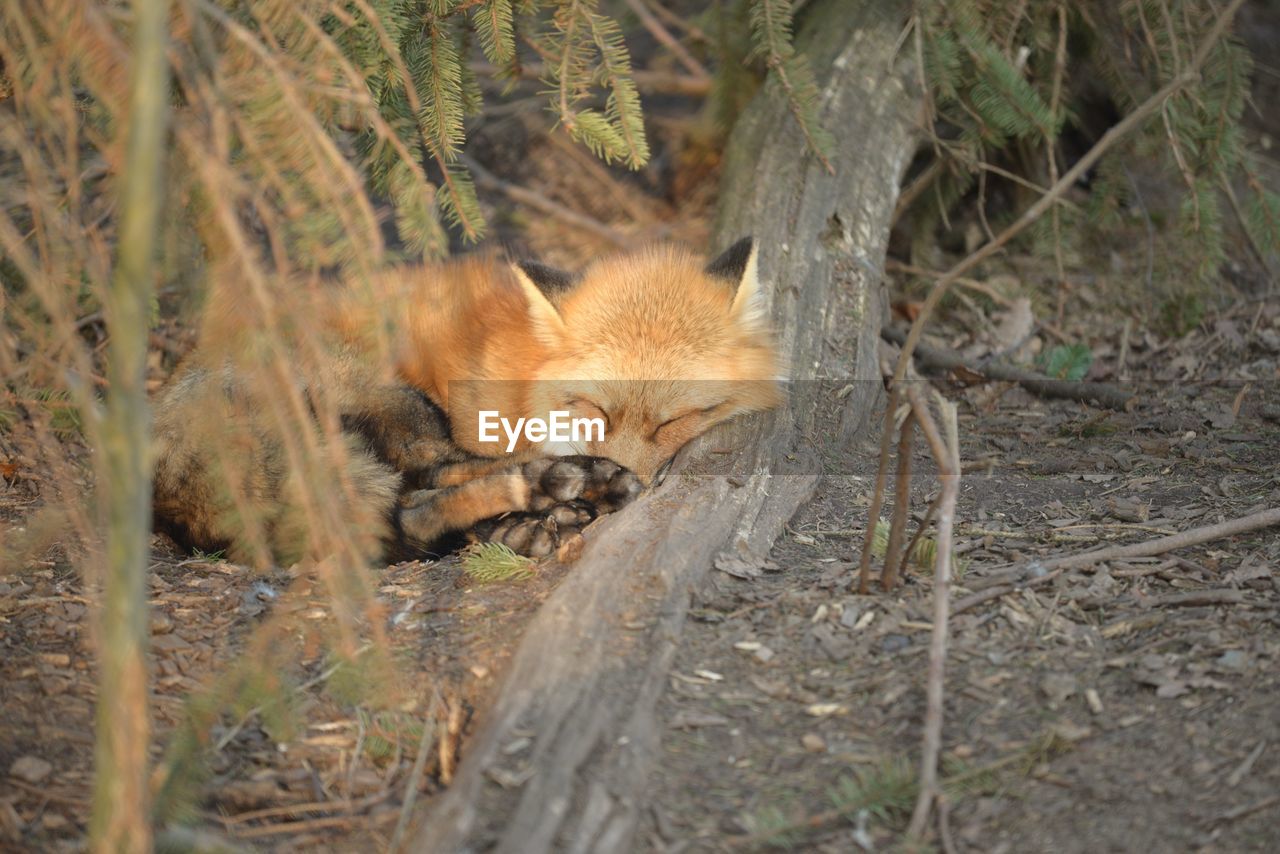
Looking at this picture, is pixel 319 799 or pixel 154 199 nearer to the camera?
pixel 154 199

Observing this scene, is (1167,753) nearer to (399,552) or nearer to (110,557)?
(110,557)

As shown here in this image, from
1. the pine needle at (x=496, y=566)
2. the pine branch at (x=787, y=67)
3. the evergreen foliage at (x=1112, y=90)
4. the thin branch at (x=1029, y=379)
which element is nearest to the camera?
the pine needle at (x=496, y=566)

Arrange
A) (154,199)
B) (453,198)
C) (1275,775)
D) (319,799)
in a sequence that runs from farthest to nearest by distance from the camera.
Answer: (453,198)
(319,799)
(1275,775)
(154,199)

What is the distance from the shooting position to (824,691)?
2.45 m

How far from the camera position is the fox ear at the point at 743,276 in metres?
3.59

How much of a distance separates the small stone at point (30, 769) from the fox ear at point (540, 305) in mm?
1962

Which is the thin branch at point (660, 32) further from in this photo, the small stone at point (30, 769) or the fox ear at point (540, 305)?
the small stone at point (30, 769)

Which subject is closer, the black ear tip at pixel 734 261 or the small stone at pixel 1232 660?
the small stone at pixel 1232 660

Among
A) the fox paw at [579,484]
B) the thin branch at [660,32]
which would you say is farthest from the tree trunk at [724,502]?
the thin branch at [660,32]

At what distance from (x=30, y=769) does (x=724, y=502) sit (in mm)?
1862

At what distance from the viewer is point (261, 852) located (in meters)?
2.07

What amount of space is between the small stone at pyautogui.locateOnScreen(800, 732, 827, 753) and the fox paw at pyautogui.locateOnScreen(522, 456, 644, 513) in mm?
1198

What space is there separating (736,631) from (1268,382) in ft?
10.2

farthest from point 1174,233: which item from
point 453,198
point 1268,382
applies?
point 453,198
